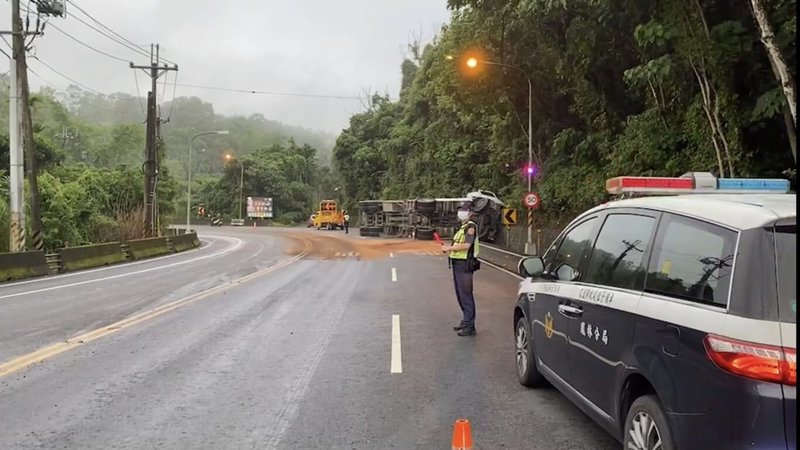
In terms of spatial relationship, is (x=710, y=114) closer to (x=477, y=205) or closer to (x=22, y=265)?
(x=477, y=205)

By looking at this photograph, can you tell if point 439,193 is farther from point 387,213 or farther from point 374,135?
point 374,135

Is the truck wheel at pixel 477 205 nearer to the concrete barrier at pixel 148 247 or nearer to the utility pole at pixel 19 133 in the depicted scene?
the utility pole at pixel 19 133

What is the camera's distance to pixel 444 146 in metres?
50.3

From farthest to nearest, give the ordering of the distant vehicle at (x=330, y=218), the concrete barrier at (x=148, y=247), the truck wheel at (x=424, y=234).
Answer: the distant vehicle at (x=330, y=218)
the truck wheel at (x=424, y=234)
the concrete barrier at (x=148, y=247)

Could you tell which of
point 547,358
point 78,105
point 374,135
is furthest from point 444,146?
point 78,105

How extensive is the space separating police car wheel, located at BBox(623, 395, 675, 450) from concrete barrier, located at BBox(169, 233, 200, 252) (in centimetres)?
3193

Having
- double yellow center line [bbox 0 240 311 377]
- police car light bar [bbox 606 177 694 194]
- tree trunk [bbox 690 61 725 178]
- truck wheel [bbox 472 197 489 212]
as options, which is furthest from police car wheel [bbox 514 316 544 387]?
tree trunk [bbox 690 61 725 178]

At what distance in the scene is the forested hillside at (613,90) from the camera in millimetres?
13164

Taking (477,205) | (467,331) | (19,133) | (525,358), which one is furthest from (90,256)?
(525,358)

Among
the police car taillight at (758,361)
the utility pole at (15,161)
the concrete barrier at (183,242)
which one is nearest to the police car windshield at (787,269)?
the police car taillight at (758,361)

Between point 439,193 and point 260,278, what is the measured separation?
34197 millimetres

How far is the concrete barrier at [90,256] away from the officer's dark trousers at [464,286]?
16183 mm

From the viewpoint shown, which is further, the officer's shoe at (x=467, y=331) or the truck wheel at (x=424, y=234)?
the truck wheel at (x=424, y=234)

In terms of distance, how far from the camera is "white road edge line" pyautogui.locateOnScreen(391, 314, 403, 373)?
7191mm
